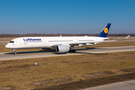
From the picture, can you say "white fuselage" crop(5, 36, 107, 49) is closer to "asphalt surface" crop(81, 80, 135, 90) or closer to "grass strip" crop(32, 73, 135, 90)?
"grass strip" crop(32, 73, 135, 90)

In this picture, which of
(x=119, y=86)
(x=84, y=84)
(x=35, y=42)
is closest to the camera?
(x=119, y=86)

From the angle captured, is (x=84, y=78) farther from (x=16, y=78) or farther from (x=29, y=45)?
(x=29, y=45)

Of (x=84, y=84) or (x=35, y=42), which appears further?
(x=35, y=42)

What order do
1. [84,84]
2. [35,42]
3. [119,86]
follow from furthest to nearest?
[35,42], [84,84], [119,86]

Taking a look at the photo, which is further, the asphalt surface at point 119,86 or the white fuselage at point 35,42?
the white fuselage at point 35,42

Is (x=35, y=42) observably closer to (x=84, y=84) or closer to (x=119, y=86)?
(x=84, y=84)

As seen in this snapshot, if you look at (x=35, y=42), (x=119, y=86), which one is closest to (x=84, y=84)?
(x=119, y=86)

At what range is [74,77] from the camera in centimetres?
1248

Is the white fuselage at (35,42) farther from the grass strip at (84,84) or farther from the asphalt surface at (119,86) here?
the asphalt surface at (119,86)

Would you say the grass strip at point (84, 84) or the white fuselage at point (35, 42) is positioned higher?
the white fuselage at point (35, 42)

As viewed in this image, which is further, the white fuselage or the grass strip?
the white fuselage

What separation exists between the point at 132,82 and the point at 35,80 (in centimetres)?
895

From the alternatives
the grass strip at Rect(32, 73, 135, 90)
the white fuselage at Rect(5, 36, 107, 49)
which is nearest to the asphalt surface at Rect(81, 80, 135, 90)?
the grass strip at Rect(32, 73, 135, 90)

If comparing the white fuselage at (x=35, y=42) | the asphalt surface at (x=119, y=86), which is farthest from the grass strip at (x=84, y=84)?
the white fuselage at (x=35, y=42)
